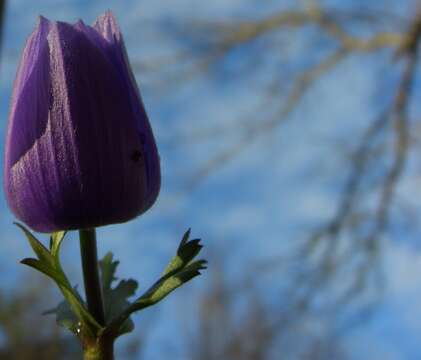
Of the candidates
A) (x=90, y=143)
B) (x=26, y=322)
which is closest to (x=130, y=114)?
(x=90, y=143)

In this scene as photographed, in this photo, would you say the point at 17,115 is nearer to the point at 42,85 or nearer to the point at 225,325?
the point at 42,85

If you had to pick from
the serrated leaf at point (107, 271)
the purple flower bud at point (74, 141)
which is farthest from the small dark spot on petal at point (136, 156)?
the serrated leaf at point (107, 271)

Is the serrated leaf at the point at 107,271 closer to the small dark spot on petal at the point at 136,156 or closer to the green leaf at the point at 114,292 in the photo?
the green leaf at the point at 114,292

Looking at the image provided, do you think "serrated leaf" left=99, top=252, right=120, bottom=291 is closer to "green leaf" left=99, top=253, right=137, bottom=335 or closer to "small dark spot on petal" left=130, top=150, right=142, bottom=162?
"green leaf" left=99, top=253, right=137, bottom=335

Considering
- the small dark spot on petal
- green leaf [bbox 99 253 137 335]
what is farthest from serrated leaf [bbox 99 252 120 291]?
the small dark spot on petal
